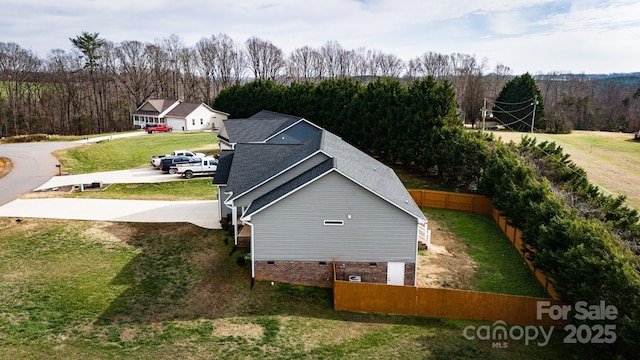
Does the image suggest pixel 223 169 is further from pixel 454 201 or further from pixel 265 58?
pixel 265 58

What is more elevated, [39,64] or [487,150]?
[39,64]

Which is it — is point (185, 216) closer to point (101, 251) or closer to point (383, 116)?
point (101, 251)

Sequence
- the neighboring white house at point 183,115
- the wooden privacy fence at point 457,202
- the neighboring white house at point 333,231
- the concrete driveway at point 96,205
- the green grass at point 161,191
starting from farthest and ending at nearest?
the neighboring white house at point 183,115 → the green grass at point 161,191 → the wooden privacy fence at point 457,202 → the concrete driveway at point 96,205 → the neighboring white house at point 333,231

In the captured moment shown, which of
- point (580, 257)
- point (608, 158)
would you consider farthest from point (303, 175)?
point (608, 158)

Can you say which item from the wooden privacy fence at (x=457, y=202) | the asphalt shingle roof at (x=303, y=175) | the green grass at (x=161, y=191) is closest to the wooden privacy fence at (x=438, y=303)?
the asphalt shingle roof at (x=303, y=175)

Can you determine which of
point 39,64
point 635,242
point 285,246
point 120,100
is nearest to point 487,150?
point 635,242

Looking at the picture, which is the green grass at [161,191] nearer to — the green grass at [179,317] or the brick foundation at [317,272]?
Answer: the green grass at [179,317]
